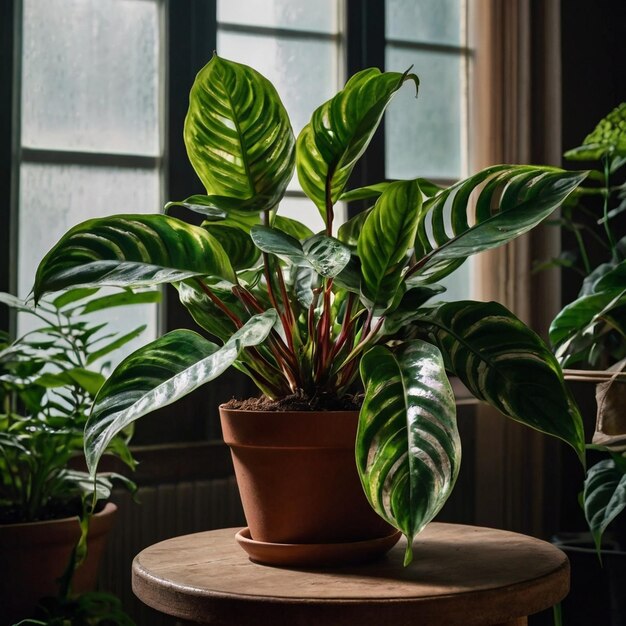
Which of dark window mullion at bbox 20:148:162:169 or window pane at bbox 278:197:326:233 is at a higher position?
dark window mullion at bbox 20:148:162:169

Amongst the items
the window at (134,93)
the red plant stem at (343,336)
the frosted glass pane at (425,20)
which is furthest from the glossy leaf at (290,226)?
the frosted glass pane at (425,20)

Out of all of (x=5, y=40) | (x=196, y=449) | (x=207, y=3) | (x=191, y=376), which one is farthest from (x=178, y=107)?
(x=191, y=376)

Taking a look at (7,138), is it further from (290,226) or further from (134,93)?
(290,226)

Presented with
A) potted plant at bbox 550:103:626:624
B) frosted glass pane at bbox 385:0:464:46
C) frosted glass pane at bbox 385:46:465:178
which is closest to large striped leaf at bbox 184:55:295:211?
potted plant at bbox 550:103:626:624

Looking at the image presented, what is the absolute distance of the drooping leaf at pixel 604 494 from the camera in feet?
4.22

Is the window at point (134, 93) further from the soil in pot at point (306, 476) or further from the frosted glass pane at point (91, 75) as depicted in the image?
the soil in pot at point (306, 476)

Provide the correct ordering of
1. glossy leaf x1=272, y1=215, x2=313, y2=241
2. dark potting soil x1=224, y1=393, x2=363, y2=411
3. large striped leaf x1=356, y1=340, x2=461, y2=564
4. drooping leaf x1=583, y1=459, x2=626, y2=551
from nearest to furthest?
large striped leaf x1=356, y1=340, x2=461, y2=564 → dark potting soil x1=224, y1=393, x2=363, y2=411 → glossy leaf x1=272, y1=215, x2=313, y2=241 → drooping leaf x1=583, y1=459, x2=626, y2=551

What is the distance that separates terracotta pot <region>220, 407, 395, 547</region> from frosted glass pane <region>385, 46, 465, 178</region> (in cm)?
160

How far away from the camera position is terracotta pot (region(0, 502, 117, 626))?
4.84 feet

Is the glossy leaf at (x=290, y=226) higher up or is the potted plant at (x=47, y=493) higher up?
the glossy leaf at (x=290, y=226)

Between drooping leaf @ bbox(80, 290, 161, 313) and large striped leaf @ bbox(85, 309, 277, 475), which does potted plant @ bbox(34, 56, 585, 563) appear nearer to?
large striped leaf @ bbox(85, 309, 277, 475)

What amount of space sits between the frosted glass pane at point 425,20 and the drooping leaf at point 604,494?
150cm

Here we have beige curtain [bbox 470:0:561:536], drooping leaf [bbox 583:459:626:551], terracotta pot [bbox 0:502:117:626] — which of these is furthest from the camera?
beige curtain [bbox 470:0:561:536]

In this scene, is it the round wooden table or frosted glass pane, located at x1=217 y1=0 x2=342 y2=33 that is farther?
frosted glass pane, located at x1=217 y1=0 x2=342 y2=33
